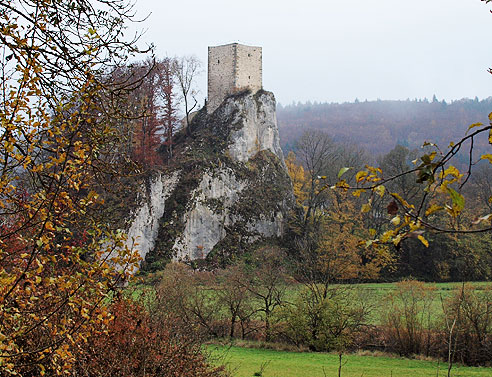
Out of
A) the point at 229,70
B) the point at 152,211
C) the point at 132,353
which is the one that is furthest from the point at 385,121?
the point at 132,353

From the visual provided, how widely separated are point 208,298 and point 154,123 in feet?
55.3

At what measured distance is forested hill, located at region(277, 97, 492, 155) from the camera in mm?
80125

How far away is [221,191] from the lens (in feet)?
115

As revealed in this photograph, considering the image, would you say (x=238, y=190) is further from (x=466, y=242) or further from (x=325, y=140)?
A: (x=466, y=242)

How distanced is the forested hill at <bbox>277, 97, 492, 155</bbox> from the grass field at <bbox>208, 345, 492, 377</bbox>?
56427mm

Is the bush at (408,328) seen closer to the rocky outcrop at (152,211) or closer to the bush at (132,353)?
the bush at (132,353)

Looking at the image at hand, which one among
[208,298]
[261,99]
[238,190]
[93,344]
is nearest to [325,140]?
[261,99]

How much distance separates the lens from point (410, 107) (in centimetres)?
10931

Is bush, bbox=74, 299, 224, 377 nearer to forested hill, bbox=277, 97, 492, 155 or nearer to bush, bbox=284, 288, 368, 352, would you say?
bush, bbox=284, 288, 368, 352

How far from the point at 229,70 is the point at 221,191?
10.0 metres

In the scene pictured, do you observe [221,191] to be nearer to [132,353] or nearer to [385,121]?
[132,353]

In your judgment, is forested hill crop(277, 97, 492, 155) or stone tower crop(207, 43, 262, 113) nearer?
stone tower crop(207, 43, 262, 113)

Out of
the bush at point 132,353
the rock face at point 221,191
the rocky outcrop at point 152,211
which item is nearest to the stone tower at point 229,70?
the rock face at point 221,191

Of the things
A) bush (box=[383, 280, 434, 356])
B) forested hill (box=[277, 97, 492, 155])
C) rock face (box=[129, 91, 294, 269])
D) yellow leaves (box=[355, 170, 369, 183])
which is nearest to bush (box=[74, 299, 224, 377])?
yellow leaves (box=[355, 170, 369, 183])
